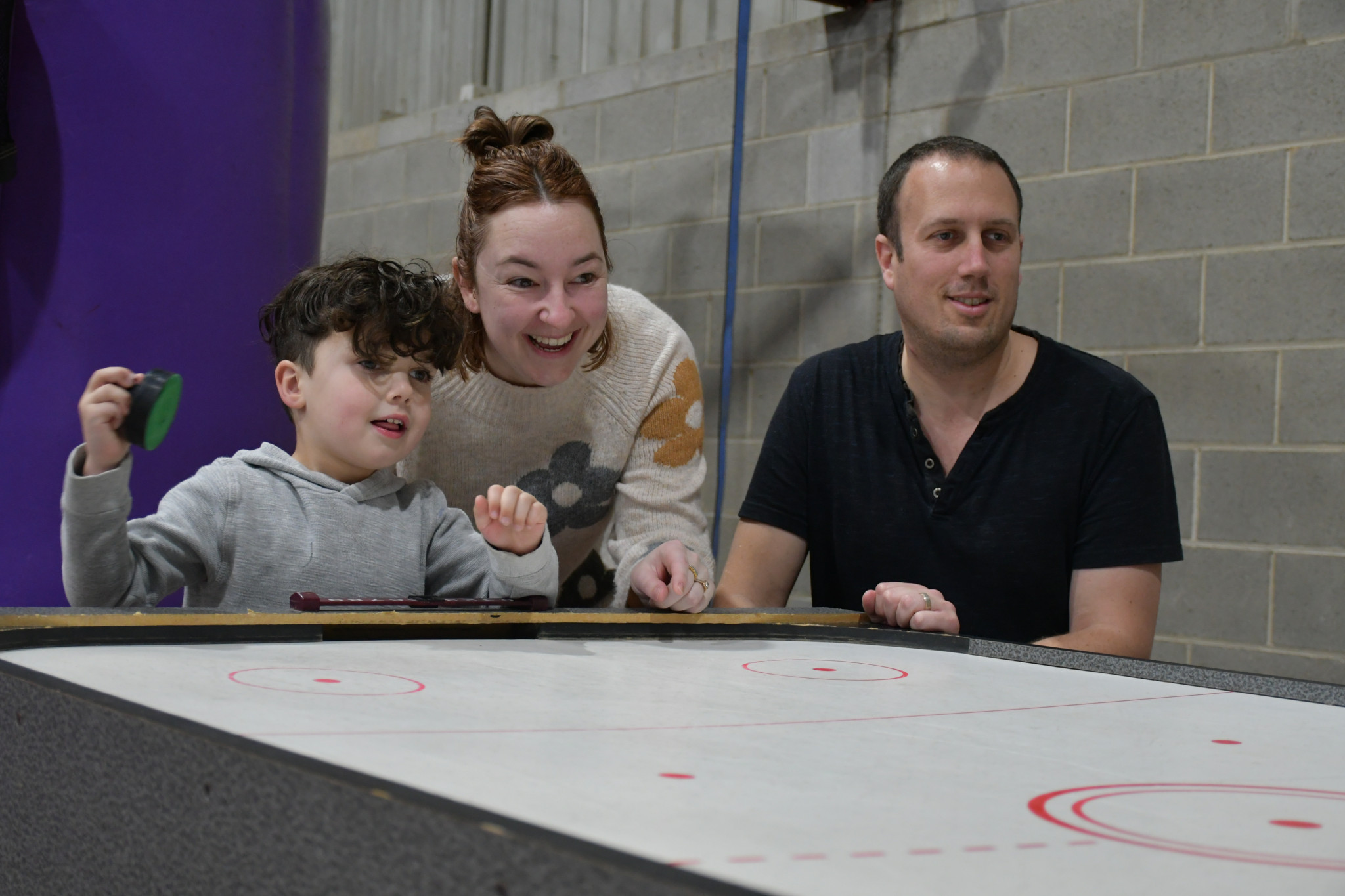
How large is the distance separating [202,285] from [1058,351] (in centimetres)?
118

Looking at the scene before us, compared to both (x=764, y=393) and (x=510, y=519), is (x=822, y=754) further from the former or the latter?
(x=764, y=393)

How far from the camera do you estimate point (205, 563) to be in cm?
132

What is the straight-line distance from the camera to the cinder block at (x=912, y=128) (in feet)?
9.15

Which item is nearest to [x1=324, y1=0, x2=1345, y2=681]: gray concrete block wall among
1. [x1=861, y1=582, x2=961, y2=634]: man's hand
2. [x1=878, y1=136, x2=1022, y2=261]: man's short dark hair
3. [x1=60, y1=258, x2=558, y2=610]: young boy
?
[x1=878, y1=136, x2=1022, y2=261]: man's short dark hair

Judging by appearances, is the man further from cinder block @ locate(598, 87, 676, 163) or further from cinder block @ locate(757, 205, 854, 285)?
cinder block @ locate(598, 87, 676, 163)

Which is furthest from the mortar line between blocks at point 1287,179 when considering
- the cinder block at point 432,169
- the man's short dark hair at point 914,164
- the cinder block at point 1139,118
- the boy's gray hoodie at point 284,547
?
A: the cinder block at point 432,169

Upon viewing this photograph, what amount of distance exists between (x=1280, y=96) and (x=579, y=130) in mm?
1913

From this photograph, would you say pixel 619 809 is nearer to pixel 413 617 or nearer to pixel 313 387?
pixel 413 617

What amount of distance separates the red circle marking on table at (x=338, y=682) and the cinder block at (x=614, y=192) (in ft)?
8.63

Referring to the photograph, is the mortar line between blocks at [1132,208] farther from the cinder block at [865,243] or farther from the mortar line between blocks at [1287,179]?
the cinder block at [865,243]

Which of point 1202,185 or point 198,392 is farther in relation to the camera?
point 1202,185

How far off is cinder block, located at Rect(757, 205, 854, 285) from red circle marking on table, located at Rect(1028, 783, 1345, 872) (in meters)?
2.36

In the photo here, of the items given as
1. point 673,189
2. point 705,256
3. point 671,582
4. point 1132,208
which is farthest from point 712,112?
point 671,582

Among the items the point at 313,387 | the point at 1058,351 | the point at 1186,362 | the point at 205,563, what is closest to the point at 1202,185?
the point at 1186,362
